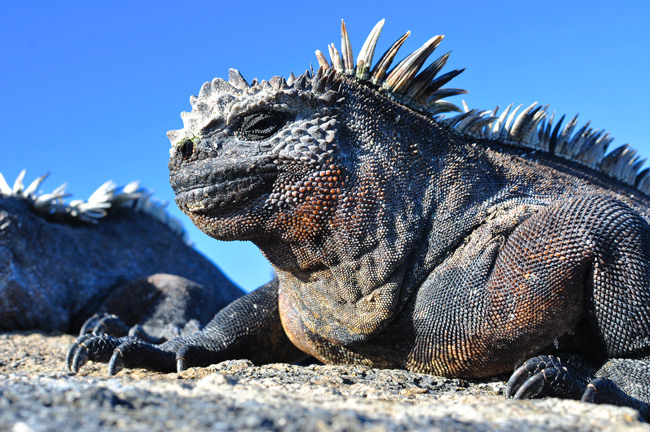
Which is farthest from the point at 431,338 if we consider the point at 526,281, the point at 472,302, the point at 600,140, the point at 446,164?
the point at 600,140

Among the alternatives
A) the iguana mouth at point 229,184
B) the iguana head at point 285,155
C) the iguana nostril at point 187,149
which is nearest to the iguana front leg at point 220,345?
the iguana head at point 285,155

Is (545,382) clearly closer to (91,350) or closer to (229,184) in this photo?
(229,184)

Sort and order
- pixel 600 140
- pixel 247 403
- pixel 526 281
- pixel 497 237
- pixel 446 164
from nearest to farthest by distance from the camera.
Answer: pixel 247 403 < pixel 526 281 < pixel 497 237 < pixel 446 164 < pixel 600 140

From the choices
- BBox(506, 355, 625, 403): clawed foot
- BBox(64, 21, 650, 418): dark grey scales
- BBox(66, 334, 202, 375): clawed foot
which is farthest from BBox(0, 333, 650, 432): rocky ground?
BBox(66, 334, 202, 375): clawed foot

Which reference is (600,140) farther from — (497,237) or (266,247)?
(266,247)

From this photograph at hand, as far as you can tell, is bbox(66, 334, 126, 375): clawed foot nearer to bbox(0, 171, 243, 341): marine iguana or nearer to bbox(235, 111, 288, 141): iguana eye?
bbox(235, 111, 288, 141): iguana eye

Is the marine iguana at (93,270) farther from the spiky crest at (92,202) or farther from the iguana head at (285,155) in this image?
the iguana head at (285,155)

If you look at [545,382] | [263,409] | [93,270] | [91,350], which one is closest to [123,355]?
[91,350]
